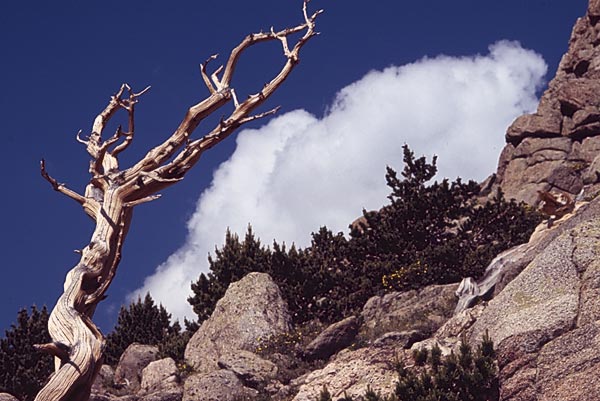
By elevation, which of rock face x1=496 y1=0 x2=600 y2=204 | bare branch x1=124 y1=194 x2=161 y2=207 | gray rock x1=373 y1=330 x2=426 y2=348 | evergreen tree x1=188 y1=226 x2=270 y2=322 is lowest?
bare branch x1=124 y1=194 x2=161 y2=207

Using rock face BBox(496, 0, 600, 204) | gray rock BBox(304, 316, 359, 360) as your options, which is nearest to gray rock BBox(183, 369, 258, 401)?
gray rock BBox(304, 316, 359, 360)

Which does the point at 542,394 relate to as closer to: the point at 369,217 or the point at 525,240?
the point at 525,240

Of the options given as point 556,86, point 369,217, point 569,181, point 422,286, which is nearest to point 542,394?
point 422,286

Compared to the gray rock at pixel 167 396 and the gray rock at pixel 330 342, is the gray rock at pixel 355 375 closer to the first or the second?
the gray rock at pixel 330 342

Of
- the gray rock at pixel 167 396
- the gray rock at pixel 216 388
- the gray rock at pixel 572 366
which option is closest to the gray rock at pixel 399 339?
the gray rock at pixel 216 388

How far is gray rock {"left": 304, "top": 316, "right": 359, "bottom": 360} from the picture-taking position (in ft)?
83.3

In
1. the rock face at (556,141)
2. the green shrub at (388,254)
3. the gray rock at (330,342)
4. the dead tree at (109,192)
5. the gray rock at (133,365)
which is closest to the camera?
the dead tree at (109,192)

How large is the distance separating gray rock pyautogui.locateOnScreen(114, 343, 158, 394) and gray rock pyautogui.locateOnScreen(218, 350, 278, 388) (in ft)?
13.5

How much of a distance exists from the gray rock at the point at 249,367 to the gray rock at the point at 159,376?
1.59 meters

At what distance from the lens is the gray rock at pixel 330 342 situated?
83.3 feet

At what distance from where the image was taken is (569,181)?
50.2 meters

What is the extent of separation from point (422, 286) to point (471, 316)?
8297 mm

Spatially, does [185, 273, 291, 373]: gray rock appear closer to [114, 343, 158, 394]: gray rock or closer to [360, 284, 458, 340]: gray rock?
[114, 343, 158, 394]: gray rock

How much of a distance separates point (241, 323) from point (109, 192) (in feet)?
58.0
